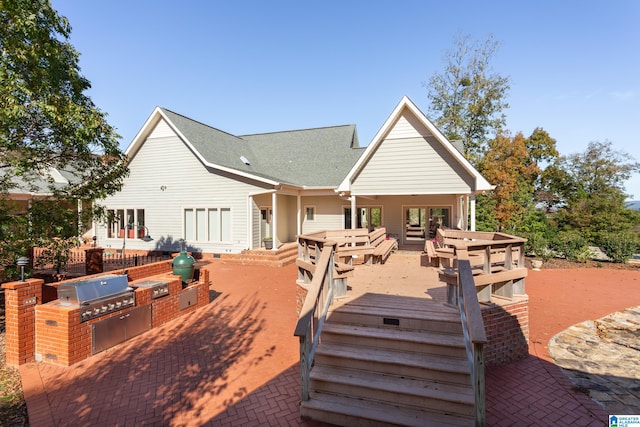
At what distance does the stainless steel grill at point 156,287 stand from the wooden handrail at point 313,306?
3.50 metres

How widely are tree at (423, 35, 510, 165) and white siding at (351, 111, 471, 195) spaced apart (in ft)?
66.1

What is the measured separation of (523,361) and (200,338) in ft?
21.5

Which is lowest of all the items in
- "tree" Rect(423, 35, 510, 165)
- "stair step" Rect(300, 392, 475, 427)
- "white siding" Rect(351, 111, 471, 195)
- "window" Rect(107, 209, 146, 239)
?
"stair step" Rect(300, 392, 475, 427)

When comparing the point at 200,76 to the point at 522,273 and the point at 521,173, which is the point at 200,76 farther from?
the point at 521,173

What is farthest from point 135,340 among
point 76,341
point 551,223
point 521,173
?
point 521,173

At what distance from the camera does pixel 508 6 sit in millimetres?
12609

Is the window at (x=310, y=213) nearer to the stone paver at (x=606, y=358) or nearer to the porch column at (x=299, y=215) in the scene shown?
the porch column at (x=299, y=215)

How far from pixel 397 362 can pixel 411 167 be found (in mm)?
9731

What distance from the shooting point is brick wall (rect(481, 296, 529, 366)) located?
5.44m

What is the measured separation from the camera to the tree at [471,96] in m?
30.3

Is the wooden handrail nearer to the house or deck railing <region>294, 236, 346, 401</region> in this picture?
deck railing <region>294, 236, 346, 401</region>

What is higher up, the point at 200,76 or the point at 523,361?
the point at 200,76

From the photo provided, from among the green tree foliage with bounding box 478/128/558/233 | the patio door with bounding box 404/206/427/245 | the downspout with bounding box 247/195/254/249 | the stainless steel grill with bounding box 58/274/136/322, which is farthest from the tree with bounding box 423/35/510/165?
the stainless steel grill with bounding box 58/274/136/322

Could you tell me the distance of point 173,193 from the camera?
1775cm
